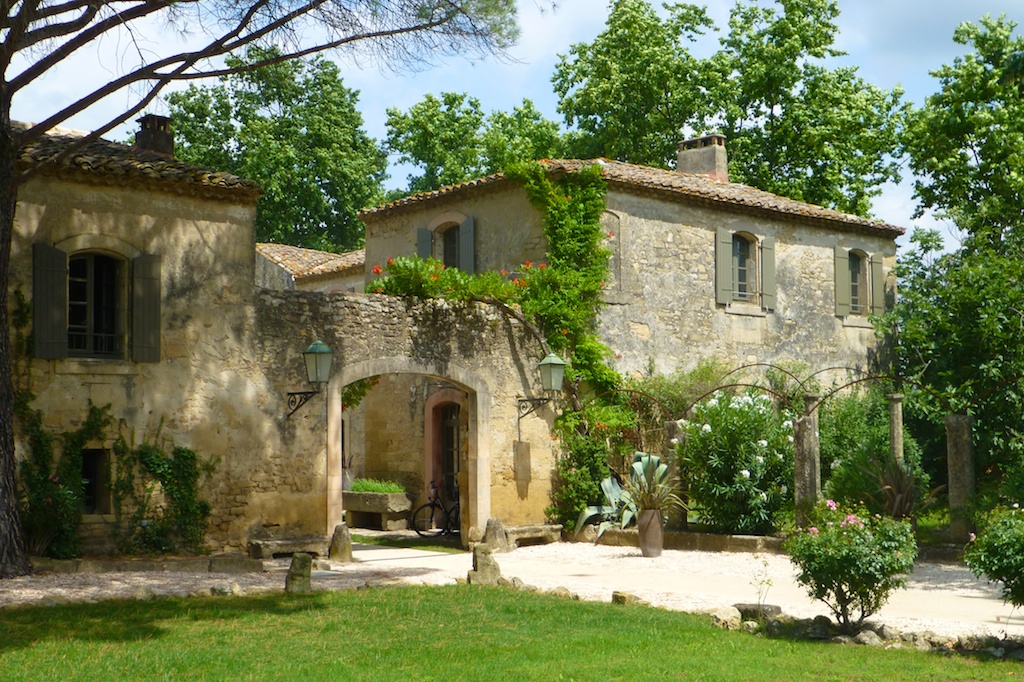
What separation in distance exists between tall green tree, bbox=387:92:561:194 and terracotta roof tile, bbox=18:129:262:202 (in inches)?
706

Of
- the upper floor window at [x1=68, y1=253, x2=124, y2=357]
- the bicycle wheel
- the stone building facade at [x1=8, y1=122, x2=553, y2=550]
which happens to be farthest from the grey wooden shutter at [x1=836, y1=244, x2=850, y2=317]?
the upper floor window at [x1=68, y1=253, x2=124, y2=357]

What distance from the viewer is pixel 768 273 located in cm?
2016

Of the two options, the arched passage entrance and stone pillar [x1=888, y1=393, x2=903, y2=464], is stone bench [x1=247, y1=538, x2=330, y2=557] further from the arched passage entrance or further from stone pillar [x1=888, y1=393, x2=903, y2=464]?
stone pillar [x1=888, y1=393, x2=903, y2=464]

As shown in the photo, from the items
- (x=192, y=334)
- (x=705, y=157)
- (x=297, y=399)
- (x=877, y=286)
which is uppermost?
(x=705, y=157)

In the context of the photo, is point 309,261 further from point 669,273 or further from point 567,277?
point 567,277

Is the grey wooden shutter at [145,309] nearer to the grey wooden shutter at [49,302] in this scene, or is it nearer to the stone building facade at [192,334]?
the stone building facade at [192,334]

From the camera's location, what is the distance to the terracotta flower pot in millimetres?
14555

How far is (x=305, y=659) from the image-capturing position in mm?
7715

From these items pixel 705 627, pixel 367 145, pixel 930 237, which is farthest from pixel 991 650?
pixel 367 145

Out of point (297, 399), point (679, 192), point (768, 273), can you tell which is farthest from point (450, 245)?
point (297, 399)

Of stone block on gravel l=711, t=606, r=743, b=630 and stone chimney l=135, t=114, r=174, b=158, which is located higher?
stone chimney l=135, t=114, r=174, b=158

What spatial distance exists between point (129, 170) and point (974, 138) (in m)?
17.4

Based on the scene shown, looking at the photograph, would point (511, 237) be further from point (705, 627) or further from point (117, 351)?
point (705, 627)

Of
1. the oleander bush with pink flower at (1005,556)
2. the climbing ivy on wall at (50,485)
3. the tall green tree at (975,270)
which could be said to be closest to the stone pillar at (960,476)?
the tall green tree at (975,270)
